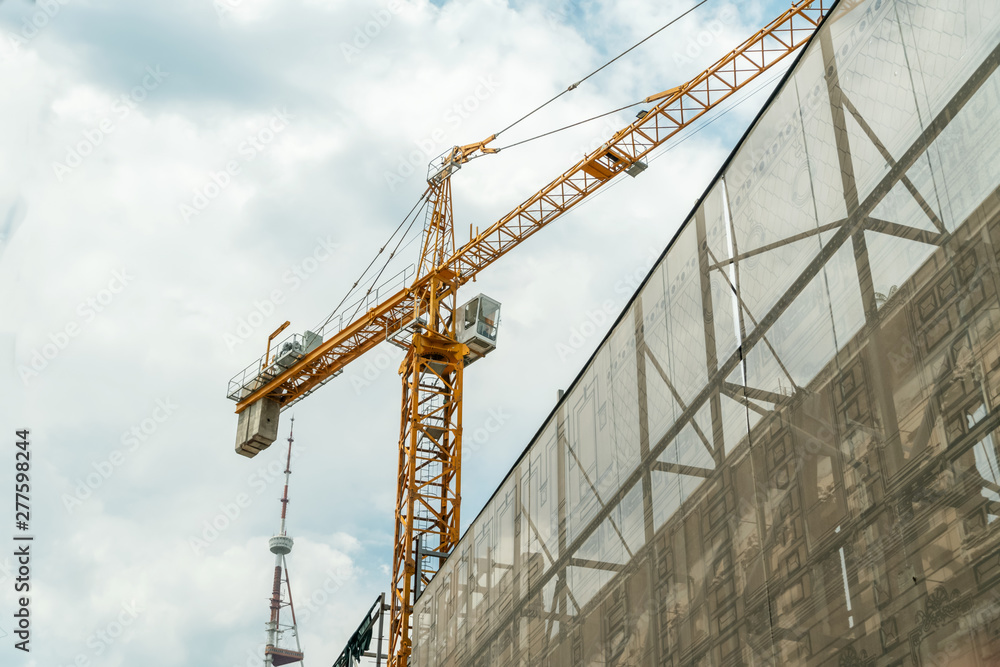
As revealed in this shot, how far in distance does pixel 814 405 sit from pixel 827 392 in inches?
9.0

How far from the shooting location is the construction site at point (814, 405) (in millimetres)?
8250

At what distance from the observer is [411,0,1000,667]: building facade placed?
8211 millimetres

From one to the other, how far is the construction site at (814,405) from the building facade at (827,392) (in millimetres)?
26

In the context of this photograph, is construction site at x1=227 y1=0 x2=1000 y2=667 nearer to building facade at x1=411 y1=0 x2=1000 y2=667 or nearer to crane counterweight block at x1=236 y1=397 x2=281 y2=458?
building facade at x1=411 y1=0 x2=1000 y2=667

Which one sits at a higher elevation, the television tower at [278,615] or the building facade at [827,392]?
the television tower at [278,615]

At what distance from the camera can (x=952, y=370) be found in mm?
8312

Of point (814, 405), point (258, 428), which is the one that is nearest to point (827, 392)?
point (814, 405)

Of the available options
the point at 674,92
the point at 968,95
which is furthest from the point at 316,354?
the point at 968,95

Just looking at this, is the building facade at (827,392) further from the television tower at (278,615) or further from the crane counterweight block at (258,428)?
the television tower at (278,615)

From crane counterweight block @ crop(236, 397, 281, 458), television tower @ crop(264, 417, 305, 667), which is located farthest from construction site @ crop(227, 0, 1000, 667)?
television tower @ crop(264, 417, 305, 667)

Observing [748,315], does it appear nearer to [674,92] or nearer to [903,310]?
[903,310]

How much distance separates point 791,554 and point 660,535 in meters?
3.01

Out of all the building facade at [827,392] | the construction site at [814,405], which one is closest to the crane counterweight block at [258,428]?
the construction site at [814,405]

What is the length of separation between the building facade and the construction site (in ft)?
0.09
